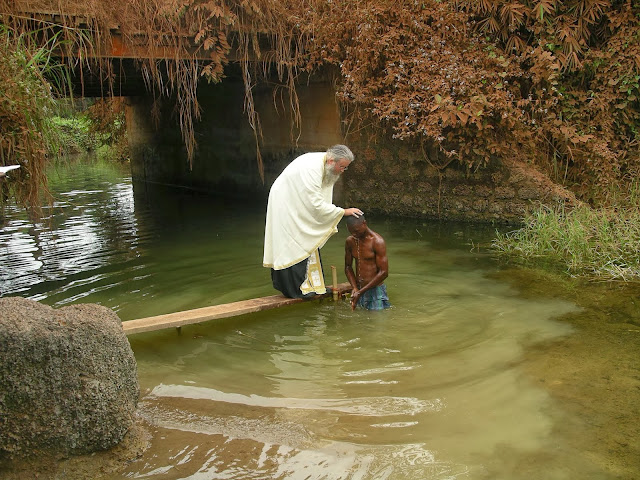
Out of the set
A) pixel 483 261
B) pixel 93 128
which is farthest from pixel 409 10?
pixel 93 128

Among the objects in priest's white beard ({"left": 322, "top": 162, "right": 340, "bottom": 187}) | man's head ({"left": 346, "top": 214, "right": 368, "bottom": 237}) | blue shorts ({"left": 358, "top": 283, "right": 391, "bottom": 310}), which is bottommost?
blue shorts ({"left": 358, "top": 283, "right": 391, "bottom": 310})

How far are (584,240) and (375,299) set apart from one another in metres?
3.09

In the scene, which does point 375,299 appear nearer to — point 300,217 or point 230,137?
point 300,217

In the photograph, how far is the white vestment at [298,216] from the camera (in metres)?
6.05

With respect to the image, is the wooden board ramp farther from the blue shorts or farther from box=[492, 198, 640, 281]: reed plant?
box=[492, 198, 640, 281]: reed plant

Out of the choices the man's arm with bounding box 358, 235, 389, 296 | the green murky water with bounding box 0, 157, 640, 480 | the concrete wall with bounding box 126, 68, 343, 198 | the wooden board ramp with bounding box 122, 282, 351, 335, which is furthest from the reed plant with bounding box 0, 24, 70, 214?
the concrete wall with bounding box 126, 68, 343, 198

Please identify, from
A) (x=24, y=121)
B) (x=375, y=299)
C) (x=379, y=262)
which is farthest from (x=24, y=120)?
(x=375, y=299)

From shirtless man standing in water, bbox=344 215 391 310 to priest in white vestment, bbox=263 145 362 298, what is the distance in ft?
0.80

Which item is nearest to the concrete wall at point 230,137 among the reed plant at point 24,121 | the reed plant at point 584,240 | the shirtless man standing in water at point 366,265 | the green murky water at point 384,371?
the green murky water at point 384,371

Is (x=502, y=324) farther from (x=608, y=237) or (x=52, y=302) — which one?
A: (x=52, y=302)

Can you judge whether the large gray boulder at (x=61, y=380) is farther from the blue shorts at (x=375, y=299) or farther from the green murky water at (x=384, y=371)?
the blue shorts at (x=375, y=299)

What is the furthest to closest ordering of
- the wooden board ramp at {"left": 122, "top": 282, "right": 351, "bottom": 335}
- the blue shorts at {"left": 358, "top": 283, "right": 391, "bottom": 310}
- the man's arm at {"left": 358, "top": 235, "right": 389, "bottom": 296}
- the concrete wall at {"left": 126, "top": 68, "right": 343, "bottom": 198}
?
the concrete wall at {"left": 126, "top": 68, "right": 343, "bottom": 198} < the blue shorts at {"left": 358, "top": 283, "right": 391, "bottom": 310} < the man's arm at {"left": 358, "top": 235, "right": 389, "bottom": 296} < the wooden board ramp at {"left": 122, "top": 282, "right": 351, "bottom": 335}

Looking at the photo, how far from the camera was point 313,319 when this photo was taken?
608cm

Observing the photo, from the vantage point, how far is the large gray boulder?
3.14 metres
